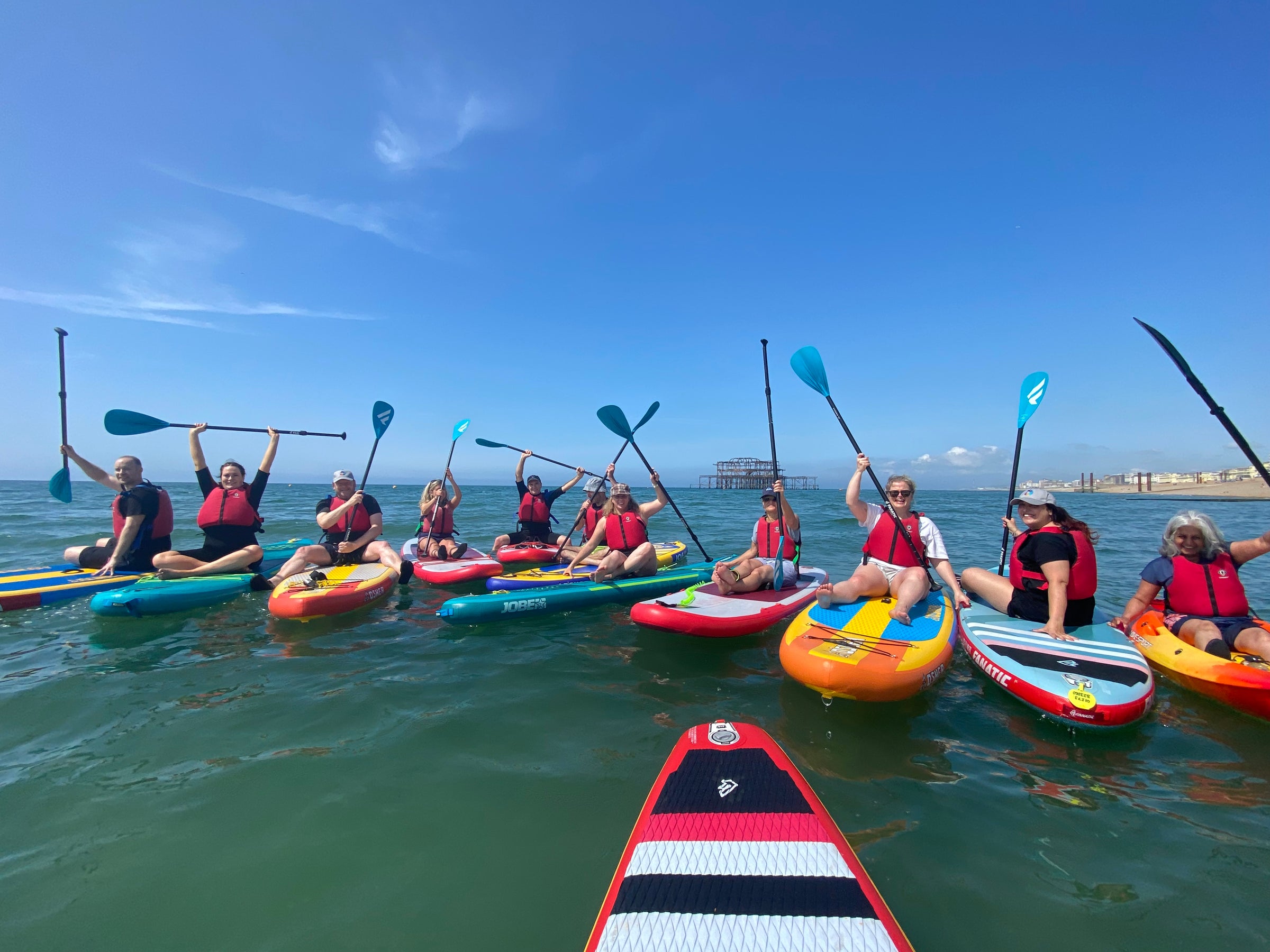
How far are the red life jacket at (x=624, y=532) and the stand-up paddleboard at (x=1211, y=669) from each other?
517 centimetres

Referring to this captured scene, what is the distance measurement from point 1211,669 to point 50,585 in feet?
38.9

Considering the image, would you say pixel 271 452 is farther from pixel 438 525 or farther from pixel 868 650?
pixel 868 650

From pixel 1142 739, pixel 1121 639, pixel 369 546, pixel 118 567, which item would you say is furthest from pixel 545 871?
pixel 118 567

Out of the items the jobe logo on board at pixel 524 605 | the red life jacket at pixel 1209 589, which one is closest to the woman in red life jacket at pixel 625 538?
the jobe logo on board at pixel 524 605

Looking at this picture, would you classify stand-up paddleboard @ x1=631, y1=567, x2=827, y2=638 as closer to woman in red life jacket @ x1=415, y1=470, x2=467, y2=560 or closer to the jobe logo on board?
the jobe logo on board

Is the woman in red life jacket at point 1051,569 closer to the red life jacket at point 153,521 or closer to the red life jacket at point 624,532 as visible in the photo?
the red life jacket at point 624,532

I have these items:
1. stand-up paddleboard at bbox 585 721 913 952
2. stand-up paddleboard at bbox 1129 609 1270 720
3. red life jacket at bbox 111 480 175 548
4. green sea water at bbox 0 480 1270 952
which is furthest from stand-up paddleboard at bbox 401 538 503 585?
stand-up paddleboard at bbox 1129 609 1270 720

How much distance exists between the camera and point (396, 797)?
3141mm

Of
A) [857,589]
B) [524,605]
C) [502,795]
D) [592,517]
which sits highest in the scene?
[592,517]

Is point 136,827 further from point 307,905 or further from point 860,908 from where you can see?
point 860,908

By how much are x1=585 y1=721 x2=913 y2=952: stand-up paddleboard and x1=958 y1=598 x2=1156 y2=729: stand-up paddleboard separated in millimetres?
2351

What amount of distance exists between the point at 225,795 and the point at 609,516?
493cm

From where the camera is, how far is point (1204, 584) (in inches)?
185

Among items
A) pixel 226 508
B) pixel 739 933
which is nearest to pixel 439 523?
pixel 226 508
